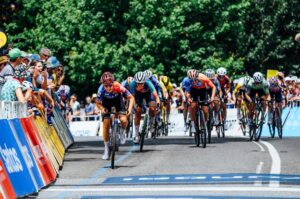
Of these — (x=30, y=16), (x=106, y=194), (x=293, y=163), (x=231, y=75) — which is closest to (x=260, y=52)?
(x=231, y=75)

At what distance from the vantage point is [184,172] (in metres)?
19.7

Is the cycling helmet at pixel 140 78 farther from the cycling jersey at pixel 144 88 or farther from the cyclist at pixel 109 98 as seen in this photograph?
the cyclist at pixel 109 98

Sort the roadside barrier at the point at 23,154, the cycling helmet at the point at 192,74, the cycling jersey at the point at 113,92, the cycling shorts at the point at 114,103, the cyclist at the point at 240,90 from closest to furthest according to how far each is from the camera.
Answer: the roadside barrier at the point at 23,154 → the cycling jersey at the point at 113,92 → the cycling shorts at the point at 114,103 → the cycling helmet at the point at 192,74 → the cyclist at the point at 240,90

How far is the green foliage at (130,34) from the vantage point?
58406mm

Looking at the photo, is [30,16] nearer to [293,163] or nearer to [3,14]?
[3,14]

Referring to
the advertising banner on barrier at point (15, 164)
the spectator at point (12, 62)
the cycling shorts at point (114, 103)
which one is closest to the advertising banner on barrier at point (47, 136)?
the spectator at point (12, 62)

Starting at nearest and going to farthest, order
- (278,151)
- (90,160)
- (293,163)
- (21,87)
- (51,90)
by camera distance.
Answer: (21,87) → (293,163) → (90,160) → (278,151) → (51,90)

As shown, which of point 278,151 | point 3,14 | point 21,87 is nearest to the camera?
point 21,87

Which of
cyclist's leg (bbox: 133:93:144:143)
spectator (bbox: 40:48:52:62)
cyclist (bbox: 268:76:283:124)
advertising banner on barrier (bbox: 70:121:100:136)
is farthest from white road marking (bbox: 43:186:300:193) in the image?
advertising banner on barrier (bbox: 70:121:100:136)

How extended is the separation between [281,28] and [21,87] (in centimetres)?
5463

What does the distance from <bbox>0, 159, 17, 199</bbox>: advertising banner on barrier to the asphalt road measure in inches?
57.8

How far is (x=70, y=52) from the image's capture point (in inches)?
2430

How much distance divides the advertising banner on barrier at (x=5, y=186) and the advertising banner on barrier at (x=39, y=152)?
2.74 m

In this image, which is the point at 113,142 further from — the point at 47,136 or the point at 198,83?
the point at 198,83
